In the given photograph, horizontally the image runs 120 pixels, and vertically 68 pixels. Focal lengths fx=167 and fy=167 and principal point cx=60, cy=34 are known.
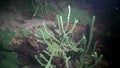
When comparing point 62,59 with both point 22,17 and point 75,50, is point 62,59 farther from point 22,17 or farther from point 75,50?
point 22,17

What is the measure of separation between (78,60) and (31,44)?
1.79 meters

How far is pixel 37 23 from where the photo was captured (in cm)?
745

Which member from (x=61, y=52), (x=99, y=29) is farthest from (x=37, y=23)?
(x=61, y=52)

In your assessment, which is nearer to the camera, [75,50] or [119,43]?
[75,50]

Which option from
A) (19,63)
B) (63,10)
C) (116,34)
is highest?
(63,10)

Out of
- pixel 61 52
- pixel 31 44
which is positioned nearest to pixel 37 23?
pixel 31 44

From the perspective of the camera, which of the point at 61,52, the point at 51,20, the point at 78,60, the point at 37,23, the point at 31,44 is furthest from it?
the point at 51,20

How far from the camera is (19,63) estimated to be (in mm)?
4895

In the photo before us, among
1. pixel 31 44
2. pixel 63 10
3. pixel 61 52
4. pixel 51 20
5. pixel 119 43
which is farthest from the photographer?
pixel 63 10

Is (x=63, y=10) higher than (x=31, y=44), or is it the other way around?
(x=63, y=10)

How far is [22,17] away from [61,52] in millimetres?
4224

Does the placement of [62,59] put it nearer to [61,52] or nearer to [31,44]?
[61,52]

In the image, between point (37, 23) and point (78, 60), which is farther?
point (37, 23)

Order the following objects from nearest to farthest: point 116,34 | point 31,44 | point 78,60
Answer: point 78,60 < point 31,44 < point 116,34
